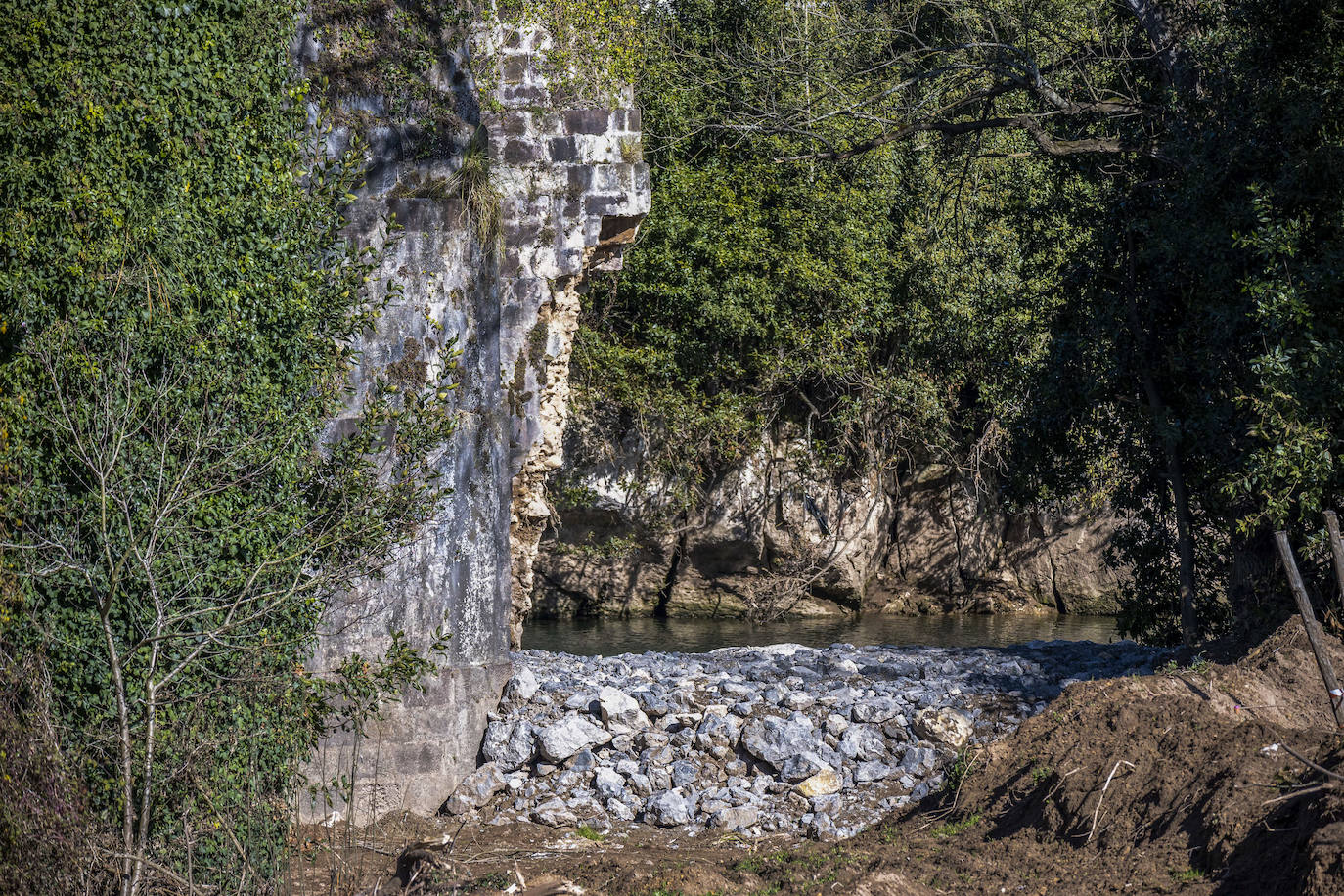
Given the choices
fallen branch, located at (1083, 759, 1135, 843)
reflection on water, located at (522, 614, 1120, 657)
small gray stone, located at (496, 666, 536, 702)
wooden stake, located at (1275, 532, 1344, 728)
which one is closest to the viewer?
→ fallen branch, located at (1083, 759, 1135, 843)

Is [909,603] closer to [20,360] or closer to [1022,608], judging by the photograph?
[1022,608]

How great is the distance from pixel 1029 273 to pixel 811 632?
6.02 metres

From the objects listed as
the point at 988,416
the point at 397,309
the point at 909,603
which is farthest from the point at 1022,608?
the point at 397,309

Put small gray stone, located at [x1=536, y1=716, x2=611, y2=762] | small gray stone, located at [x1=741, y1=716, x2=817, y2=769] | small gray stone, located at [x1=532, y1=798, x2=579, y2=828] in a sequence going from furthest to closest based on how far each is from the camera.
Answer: small gray stone, located at [x1=536, y1=716, x2=611, y2=762] < small gray stone, located at [x1=741, y1=716, x2=817, y2=769] < small gray stone, located at [x1=532, y1=798, x2=579, y2=828]

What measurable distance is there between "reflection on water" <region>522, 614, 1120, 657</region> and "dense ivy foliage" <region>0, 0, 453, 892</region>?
907cm

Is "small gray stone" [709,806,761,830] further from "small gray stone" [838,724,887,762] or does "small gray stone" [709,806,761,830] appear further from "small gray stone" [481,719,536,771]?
"small gray stone" [481,719,536,771]

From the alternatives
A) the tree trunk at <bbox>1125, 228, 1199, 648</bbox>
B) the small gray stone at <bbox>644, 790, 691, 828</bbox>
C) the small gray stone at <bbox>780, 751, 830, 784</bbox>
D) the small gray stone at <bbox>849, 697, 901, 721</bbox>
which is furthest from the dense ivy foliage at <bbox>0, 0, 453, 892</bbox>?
the tree trunk at <bbox>1125, 228, 1199, 648</bbox>

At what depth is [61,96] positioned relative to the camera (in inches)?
224

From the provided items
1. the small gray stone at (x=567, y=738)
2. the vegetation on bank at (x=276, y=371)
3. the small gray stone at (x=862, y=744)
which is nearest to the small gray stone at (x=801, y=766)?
the small gray stone at (x=862, y=744)

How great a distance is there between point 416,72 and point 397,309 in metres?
1.61

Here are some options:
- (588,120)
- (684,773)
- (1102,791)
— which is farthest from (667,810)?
(588,120)

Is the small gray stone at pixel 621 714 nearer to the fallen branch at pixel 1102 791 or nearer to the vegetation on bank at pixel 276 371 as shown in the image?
the vegetation on bank at pixel 276 371

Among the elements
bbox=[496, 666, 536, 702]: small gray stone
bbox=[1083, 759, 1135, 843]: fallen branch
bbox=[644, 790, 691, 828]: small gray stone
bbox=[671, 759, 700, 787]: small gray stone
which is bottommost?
bbox=[644, 790, 691, 828]: small gray stone

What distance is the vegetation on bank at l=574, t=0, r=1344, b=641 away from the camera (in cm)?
774
